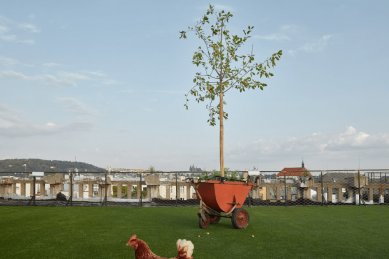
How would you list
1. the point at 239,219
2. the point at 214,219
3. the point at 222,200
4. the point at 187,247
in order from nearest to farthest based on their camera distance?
the point at 187,247 < the point at 222,200 < the point at 239,219 < the point at 214,219

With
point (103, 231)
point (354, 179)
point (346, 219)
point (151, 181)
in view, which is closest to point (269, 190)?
point (354, 179)

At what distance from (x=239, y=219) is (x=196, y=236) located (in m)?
1.67

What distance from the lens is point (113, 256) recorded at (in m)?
7.28

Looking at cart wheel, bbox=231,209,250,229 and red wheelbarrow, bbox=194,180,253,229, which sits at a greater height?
red wheelbarrow, bbox=194,180,253,229

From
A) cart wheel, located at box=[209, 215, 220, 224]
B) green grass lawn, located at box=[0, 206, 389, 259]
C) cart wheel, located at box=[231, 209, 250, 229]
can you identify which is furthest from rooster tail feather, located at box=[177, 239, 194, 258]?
cart wheel, located at box=[209, 215, 220, 224]

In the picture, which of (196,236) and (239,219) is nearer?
(196,236)

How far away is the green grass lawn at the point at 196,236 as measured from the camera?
7691 mm

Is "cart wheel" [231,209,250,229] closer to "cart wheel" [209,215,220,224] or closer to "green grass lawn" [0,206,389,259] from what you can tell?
"green grass lawn" [0,206,389,259]

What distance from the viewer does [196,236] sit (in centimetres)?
935

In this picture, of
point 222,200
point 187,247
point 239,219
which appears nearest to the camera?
point 187,247

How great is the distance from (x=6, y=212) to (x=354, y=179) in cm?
1395

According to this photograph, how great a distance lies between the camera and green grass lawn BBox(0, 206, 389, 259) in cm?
769

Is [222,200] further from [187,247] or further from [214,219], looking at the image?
[187,247]

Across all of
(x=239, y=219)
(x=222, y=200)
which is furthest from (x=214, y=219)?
(x=222, y=200)
